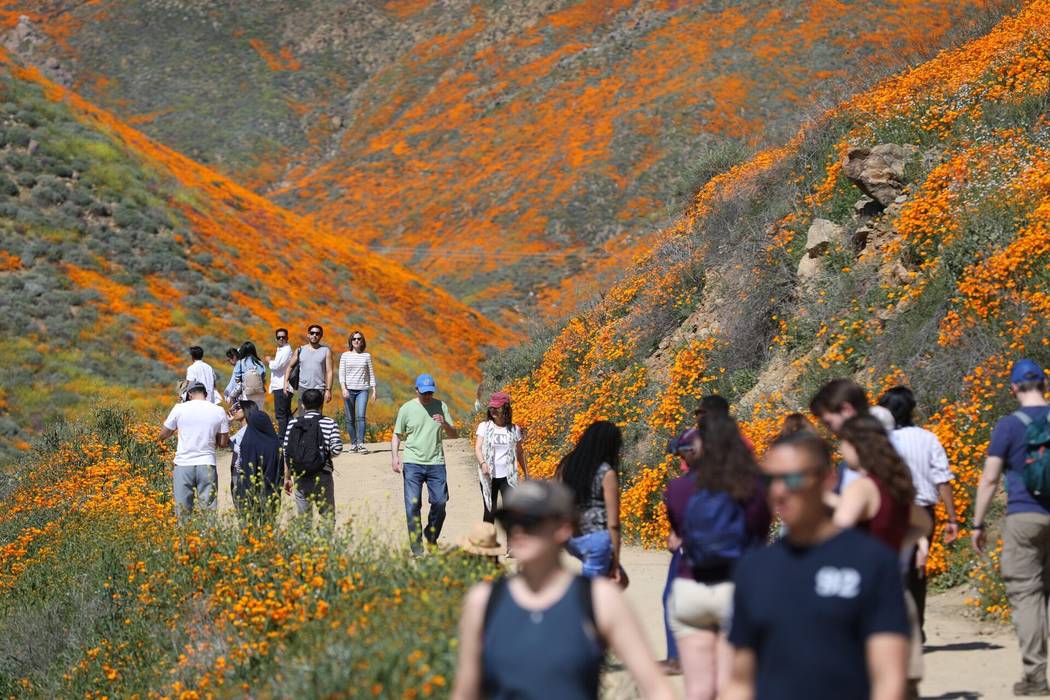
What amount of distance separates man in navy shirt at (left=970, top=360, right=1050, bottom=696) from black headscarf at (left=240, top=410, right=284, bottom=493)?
5.90 meters

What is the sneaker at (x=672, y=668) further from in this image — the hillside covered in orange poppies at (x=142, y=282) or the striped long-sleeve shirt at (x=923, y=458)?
the hillside covered in orange poppies at (x=142, y=282)

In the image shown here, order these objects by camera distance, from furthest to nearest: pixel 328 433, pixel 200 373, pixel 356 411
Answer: pixel 356 411 → pixel 200 373 → pixel 328 433

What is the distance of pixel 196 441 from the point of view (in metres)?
10.3

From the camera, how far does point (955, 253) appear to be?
1062 cm

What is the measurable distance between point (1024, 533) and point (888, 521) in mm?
1961

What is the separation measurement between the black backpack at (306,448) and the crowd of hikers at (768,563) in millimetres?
580

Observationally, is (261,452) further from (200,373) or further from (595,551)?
(595,551)

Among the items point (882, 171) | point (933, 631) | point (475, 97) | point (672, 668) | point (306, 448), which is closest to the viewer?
point (672, 668)

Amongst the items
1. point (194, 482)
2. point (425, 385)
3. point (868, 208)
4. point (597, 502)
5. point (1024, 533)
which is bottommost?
point (1024, 533)

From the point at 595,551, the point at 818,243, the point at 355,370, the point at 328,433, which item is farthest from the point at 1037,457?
the point at 355,370

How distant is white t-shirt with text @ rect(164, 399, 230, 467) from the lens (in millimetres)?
10312

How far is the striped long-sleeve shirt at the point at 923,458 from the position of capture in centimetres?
593

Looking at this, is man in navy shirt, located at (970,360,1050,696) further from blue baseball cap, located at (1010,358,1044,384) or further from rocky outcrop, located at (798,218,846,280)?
rocky outcrop, located at (798,218,846,280)

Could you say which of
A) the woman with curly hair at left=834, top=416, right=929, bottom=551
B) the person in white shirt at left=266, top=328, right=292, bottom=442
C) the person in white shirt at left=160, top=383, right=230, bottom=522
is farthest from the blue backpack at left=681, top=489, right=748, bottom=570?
the person in white shirt at left=266, top=328, right=292, bottom=442
